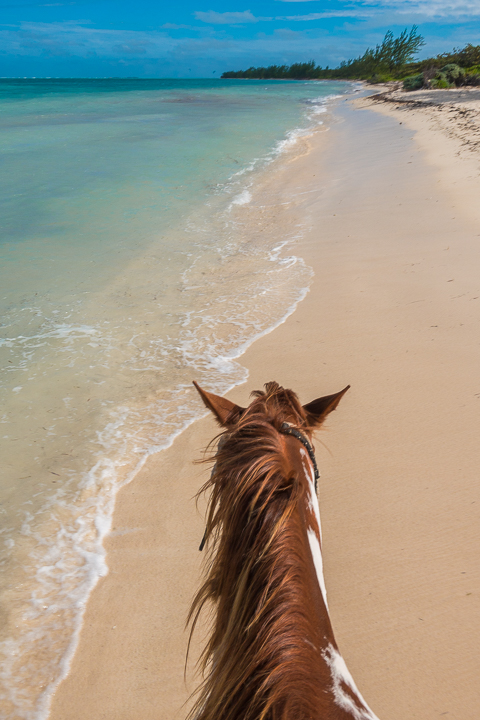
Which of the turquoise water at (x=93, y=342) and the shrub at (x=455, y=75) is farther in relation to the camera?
the shrub at (x=455, y=75)

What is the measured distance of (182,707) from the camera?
5.64 feet

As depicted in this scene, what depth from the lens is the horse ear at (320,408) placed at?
1.35 m

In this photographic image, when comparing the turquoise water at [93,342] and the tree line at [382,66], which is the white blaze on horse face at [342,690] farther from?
the tree line at [382,66]

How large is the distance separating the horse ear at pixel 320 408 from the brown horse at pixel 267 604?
288 mm

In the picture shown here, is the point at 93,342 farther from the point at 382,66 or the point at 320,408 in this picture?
the point at 382,66

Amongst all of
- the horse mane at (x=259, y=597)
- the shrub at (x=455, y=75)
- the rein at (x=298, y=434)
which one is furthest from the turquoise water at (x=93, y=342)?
the shrub at (x=455, y=75)

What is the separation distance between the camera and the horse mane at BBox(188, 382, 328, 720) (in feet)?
2.86

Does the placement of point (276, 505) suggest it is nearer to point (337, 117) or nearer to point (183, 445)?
point (183, 445)

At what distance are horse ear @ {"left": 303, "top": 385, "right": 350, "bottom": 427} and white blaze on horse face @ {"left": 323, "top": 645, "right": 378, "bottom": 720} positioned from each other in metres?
0.56

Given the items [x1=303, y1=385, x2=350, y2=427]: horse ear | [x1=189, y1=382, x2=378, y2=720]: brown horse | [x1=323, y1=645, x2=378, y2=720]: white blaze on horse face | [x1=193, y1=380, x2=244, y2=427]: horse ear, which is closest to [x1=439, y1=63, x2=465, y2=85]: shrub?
[x1=303, y1=385, x2=350, y2=427]: horse ear

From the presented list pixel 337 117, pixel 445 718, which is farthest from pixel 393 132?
pixel 445 718

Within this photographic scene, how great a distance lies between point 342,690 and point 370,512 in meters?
1.53

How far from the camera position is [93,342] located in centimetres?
423

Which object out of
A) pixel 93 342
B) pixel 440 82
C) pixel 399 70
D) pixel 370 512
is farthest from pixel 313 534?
pixel 399 70
